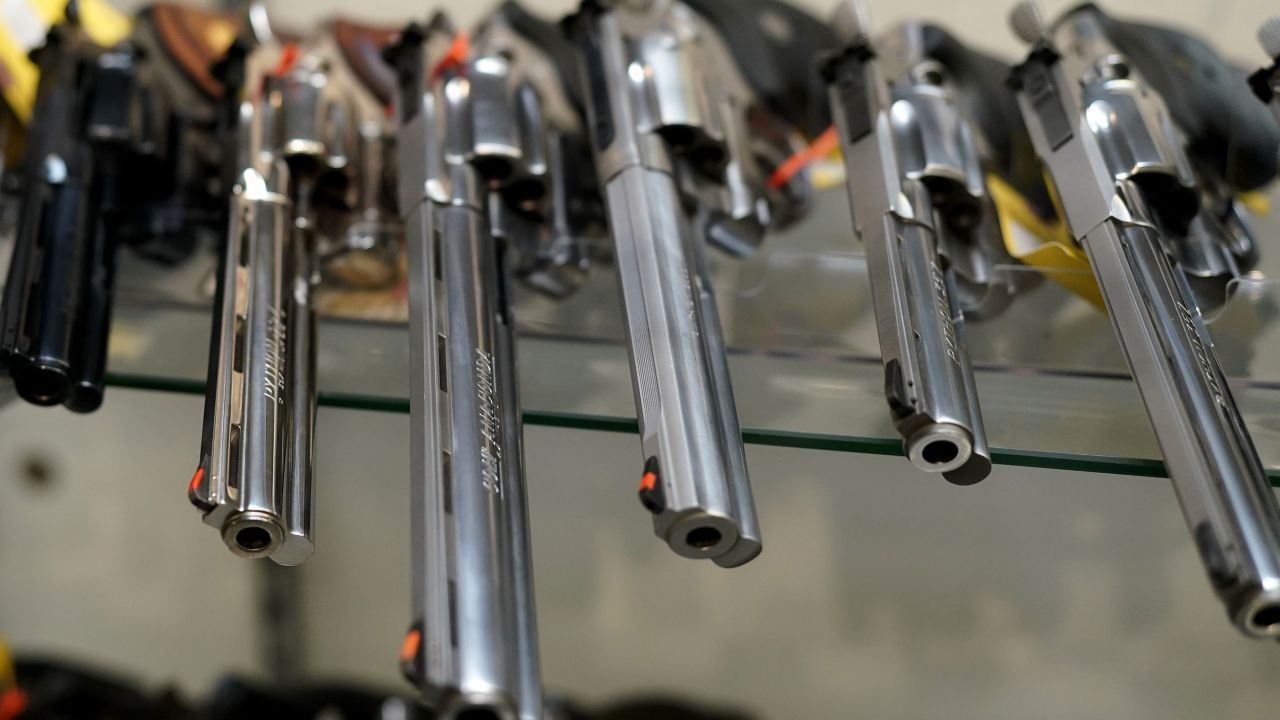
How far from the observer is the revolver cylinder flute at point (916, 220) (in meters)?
0.36

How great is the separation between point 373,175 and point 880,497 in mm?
358

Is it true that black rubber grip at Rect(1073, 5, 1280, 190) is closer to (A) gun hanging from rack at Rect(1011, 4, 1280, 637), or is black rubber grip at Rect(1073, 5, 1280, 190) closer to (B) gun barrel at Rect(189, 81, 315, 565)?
(A) gun hanging from rack at Rect(1011, 4, 1280, 637)

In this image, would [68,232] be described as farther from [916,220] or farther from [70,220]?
[916,220]

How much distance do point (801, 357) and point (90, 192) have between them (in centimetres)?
30

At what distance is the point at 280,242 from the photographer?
0.45m

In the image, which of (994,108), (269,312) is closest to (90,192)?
(269,312)

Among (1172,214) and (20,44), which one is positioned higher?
(20,44)

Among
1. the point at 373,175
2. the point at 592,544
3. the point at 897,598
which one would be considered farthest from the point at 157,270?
the point at 897,598

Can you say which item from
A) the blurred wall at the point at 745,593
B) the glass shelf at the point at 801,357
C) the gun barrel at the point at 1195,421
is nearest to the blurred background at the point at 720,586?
the blurred wall at the point at 745,593

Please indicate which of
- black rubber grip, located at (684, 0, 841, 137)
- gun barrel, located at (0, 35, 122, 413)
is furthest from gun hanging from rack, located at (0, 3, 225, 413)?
black rubber grip, located at (684, 0, 841, 137)

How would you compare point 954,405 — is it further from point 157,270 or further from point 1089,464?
point 157,270

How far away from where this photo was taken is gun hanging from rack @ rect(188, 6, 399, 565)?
1.22 ft

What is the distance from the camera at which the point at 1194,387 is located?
35cm

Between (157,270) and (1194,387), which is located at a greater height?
(157,270)
